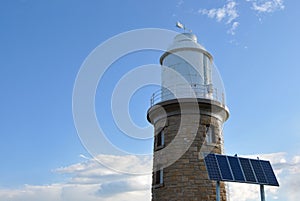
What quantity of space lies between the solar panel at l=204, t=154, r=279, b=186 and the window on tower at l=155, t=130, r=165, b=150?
16.1 feet

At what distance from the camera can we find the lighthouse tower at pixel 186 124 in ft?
52.9

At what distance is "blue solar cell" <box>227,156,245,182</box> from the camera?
12.3 meters

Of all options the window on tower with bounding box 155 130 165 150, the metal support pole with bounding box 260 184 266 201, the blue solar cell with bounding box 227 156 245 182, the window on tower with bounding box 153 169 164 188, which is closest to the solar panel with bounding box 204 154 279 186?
the blue solar cell with bounding box 227 156 245 182

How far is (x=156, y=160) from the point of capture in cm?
1758

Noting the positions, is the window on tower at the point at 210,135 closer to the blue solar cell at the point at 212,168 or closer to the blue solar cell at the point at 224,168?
the blue solar cell at the point at 224,168

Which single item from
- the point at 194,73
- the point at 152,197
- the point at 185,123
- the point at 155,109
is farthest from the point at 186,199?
the point at 194,73

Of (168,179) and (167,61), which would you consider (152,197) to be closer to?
(168,179)

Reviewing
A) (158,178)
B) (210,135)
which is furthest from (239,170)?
(158,178)

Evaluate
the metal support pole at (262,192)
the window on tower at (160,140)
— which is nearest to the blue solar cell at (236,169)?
the metal support pole at (262,192)

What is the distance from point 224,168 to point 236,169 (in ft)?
1.52

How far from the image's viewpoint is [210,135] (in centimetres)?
1727

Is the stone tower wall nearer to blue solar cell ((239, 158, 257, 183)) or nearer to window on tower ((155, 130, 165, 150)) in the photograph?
window on tower ((155, 130, 165, 150))

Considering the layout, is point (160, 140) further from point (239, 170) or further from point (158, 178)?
point (239, 170)

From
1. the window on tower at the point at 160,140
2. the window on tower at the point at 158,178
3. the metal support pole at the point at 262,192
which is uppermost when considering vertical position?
the window on tower at the point at 160,140
